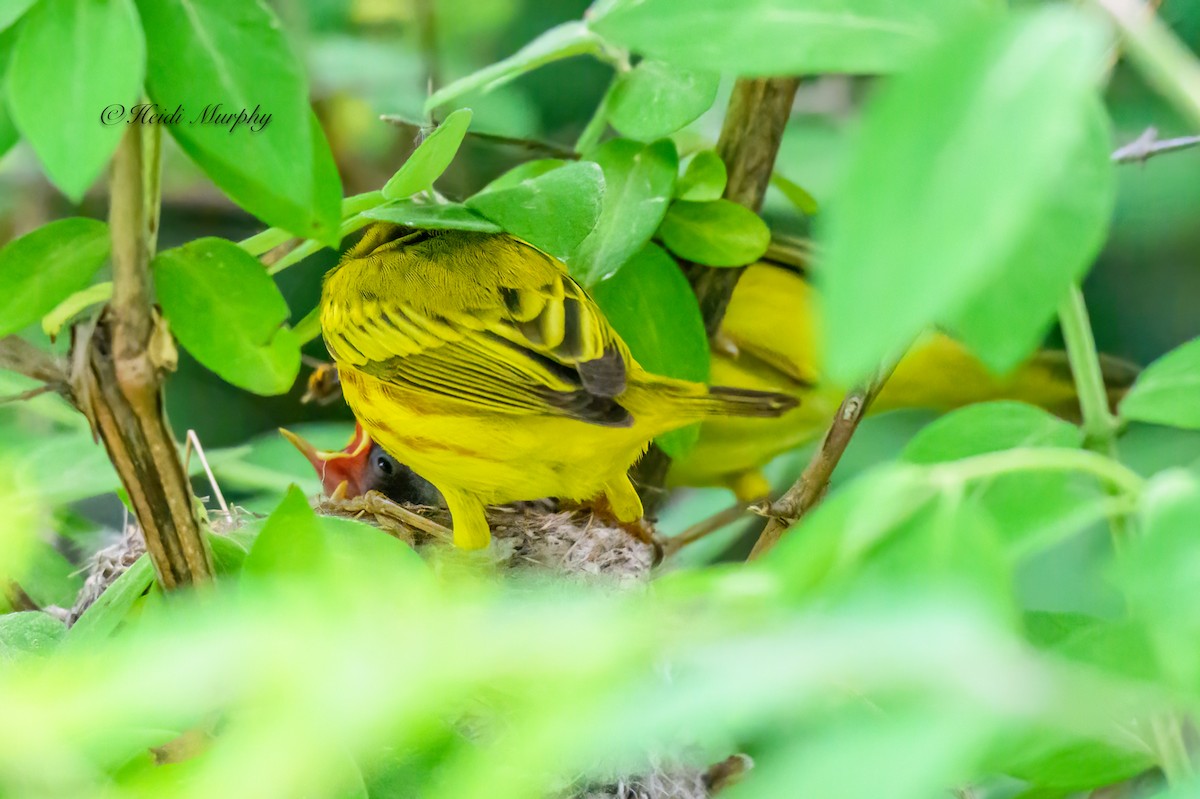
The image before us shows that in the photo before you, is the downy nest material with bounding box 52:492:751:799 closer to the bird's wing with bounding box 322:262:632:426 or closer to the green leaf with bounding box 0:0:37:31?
Answer: the bird's wing with bounding box 322:262:632:426

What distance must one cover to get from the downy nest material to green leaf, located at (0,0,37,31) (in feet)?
3.66

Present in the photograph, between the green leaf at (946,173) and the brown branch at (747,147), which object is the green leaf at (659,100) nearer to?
the brown branch at (747,147)

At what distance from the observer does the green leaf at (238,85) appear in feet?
2.09

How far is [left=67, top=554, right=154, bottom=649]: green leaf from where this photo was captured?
0.83 m

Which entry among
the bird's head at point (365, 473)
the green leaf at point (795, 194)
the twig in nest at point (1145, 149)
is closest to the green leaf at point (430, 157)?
the green leaf at point (795, 194)

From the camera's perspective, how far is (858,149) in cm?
38

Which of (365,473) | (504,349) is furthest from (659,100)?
(365,473)

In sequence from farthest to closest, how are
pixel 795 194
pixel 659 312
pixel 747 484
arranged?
pixel 747 484 < pixel 795 194 < pixel 659 312

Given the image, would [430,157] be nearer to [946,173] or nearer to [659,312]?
[659,312]

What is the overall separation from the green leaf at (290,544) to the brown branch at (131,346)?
0.64 ft

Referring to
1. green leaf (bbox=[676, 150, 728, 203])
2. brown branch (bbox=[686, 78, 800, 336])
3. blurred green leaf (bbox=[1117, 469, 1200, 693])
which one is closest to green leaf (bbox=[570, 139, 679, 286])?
green leaf (bbox=[676, 150, 728, 203])

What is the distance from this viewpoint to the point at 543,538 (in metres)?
2.06

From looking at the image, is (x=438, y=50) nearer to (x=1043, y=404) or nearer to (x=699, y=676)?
(x=1043, y=404)

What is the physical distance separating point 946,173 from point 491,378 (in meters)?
1.33
